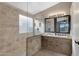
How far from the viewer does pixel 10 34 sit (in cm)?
151

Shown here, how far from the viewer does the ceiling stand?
1504mm

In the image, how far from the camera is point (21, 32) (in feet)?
5.09

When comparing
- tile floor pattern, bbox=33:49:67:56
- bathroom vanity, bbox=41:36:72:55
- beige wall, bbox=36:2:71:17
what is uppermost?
beige wall, bbox=36:2:71:17

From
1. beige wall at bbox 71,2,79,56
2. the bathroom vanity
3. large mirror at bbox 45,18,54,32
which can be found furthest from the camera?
large mirror at bbox 45,18,54,32

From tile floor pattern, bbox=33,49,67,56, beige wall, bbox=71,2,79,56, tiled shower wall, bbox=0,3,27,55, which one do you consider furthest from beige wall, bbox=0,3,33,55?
beige wall, bbox=71,2,79,56

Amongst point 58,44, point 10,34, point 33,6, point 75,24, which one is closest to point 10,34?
point 10,34

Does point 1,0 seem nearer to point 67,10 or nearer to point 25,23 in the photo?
point 25,23

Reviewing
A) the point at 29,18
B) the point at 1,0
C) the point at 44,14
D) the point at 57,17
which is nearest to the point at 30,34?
the point at 29,18

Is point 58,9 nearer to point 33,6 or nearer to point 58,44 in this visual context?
point 33,6

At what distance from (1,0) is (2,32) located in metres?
0.49

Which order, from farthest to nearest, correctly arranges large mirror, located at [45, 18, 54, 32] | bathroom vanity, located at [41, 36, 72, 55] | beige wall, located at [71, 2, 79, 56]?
large mirror, located at [45, 18, 54, 32]
bathroom vanity, located at [41, 36, 72, 55]
beige wall, located at [71, 2, 79, 56]

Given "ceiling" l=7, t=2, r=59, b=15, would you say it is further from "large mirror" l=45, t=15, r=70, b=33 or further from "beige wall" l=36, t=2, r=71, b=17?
"large mirror" l=45, t=15, r=70, b=33

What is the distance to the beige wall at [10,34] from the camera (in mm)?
1450

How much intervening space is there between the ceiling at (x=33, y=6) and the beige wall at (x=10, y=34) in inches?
2.8
